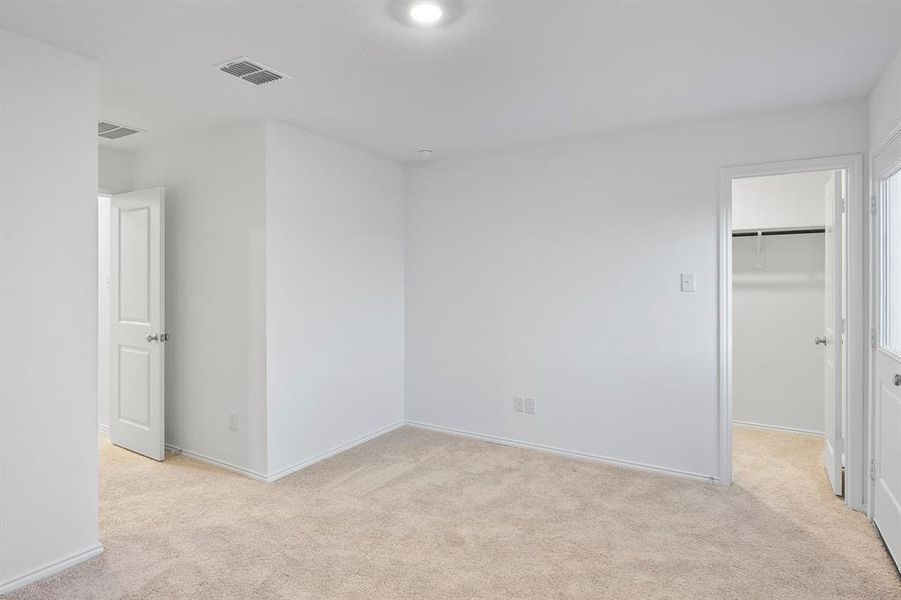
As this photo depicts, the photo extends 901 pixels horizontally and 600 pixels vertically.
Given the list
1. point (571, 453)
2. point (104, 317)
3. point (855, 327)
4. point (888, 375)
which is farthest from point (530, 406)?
point (104, 317)

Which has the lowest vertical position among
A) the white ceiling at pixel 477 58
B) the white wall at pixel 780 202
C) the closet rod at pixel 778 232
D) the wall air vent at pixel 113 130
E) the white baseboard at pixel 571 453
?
the white baseboard at pixel 571 453

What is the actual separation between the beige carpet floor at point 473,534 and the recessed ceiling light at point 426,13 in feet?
7.72

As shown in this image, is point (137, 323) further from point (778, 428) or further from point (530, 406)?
point (778, 428)

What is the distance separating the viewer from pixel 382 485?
3.49m

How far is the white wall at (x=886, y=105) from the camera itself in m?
2.49

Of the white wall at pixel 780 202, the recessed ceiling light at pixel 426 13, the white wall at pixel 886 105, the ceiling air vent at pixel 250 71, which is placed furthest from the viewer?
the white wall at pixel 780 202

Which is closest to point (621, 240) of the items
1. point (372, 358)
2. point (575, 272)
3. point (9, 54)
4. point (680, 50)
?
point (575, 272)

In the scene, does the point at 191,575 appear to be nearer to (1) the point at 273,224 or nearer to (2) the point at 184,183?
(1) the point at 273,224

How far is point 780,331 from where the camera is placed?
4648 millimetres

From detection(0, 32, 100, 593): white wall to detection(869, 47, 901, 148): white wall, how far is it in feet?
12.2

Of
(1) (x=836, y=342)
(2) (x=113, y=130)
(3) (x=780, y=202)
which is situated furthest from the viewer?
(3) (x=780, y=202)

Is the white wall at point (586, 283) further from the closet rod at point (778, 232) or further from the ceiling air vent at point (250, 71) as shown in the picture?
the ceiling air vent at point (250, 71)

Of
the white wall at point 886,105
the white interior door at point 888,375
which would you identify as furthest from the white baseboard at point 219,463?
the white wall at point 886,105

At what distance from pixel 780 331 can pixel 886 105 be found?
7.92 ft
